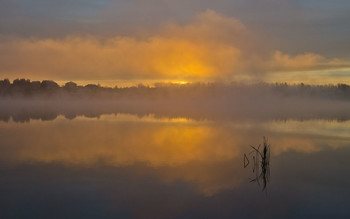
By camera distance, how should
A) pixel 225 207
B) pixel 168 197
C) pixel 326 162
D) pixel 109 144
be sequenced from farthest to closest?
pixel 109 144, pixel 326 162, pixel 168 197, pixel 225 207

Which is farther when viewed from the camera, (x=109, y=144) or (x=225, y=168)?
(x=109, y=144)

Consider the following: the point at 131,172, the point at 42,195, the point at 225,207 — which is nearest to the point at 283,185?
the point at 225,207

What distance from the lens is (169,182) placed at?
51.5ft

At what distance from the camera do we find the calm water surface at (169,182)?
40.1ft

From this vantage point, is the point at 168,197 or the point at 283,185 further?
the point at 283,185

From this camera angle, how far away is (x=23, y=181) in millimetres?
15781

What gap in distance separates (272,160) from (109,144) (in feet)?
42.9

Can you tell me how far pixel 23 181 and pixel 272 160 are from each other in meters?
13.7

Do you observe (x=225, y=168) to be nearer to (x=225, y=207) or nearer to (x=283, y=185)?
(x=283, y=185)

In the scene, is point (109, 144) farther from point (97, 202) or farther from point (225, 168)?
point (97, 202)

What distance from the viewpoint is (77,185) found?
15.1 m

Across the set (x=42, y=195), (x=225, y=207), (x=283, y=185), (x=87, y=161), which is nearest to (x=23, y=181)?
(x=42, y=195)

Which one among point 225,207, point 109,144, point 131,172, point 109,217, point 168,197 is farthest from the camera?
point 109,144

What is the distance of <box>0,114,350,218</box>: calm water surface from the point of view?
1221cm
